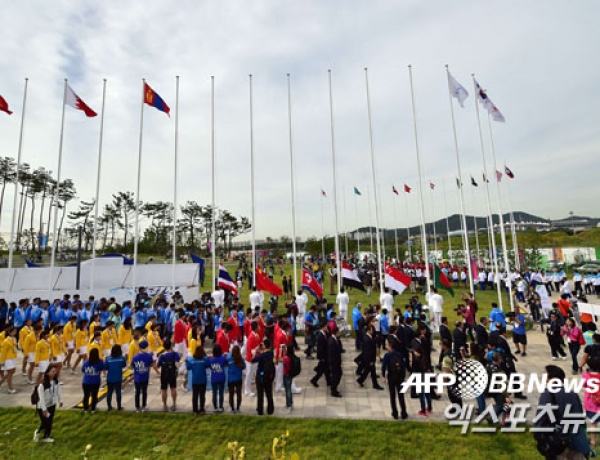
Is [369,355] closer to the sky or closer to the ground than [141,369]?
closer to the ground

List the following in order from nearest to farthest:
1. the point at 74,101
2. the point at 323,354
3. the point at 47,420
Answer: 1. the point at 47,420
2. the point at 323,354
3. the point at 74,101

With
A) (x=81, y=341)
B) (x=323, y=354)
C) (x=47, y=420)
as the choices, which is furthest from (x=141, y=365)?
(x=323, y=354)

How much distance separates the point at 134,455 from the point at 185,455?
102 cm

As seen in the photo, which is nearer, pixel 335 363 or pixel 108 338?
pixel 335 363

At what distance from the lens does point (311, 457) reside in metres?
6.49

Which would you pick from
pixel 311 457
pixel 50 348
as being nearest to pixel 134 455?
pixel 311 457

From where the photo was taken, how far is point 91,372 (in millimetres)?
7684

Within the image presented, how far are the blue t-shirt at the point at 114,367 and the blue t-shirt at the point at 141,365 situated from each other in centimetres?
34

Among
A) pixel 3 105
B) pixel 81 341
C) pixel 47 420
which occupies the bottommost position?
pixel 47 420

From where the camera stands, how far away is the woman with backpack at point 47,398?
21.5ft

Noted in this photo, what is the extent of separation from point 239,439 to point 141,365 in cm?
289

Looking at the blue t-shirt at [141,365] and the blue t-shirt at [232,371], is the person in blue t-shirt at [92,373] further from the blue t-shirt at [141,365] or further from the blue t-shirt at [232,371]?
the blue t-shirt at [232,371]

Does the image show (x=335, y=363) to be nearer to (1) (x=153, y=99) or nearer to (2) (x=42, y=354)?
(2) (x=42, y=354)

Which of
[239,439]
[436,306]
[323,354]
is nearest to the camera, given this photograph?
[239,439]
